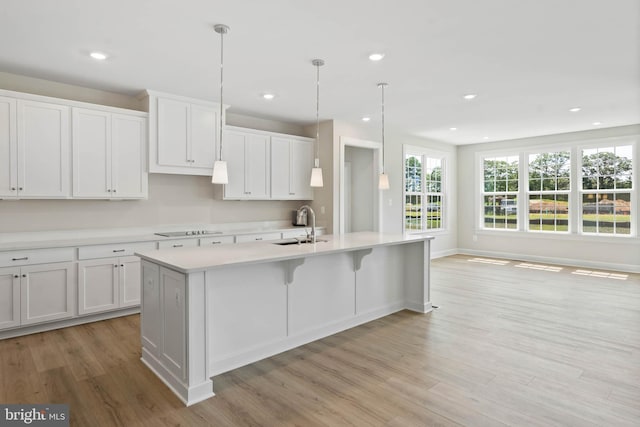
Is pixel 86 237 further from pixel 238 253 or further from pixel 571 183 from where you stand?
pixel 571 183

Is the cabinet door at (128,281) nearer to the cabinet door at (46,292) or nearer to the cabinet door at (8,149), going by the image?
the cabinet door at (46,292)

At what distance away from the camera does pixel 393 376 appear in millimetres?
2646

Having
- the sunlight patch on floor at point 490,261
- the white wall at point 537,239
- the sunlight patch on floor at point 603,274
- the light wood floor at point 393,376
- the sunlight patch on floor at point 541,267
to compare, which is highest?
the white wall at point 537,239

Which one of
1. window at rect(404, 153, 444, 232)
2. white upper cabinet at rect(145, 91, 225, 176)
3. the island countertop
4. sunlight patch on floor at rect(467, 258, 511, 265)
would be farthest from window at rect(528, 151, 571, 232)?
white upper cabinet at rect(145, 91, 225, 176)

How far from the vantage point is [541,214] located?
7.55m

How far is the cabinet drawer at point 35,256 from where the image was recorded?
338 centimetres

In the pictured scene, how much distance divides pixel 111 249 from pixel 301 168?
9.93ft

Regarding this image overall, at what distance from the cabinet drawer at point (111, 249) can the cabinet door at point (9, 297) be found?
53cm

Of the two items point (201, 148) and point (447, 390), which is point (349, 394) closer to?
point (447, 390)

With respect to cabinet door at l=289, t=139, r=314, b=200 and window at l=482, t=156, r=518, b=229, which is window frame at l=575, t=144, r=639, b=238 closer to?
window at l=482, t=156, r=518, b=229

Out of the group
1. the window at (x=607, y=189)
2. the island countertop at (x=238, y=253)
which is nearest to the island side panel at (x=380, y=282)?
the island countertop at (x=238, y=253)

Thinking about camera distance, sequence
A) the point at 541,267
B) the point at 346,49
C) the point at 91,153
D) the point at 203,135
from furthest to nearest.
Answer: the point at 541,267 → the point at 203,135 → the point at 91,153 → the point at 346,49

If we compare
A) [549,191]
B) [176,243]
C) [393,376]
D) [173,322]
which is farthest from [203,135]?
[549,191]

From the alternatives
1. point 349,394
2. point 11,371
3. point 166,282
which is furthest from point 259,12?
point 11,371
